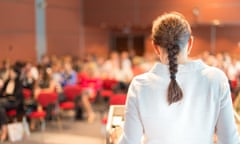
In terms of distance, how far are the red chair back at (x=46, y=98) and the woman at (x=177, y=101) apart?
18.6 ft

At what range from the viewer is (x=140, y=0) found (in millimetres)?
11586

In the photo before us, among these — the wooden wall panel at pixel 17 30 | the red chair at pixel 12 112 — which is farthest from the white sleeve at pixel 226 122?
the wooden wall panel at pixel 17 30

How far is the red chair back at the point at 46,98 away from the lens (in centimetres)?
688

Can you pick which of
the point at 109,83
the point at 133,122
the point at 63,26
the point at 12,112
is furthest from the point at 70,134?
the point at 133,122

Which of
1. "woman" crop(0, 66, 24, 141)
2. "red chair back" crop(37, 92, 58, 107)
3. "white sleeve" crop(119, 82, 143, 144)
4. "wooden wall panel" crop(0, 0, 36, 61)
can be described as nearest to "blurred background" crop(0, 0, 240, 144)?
"wooden wall panel" crop(0, 0, 36, 61)

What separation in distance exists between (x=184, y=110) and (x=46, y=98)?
5775 millimetres

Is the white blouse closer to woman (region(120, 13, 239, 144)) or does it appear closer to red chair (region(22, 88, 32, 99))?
woman (region(120, 13, 239, 144))

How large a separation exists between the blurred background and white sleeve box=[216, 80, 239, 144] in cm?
527

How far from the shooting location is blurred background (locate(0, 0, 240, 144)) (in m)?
7.77

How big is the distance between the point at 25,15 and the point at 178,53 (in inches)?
355

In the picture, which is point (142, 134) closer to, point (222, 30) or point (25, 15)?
point (25, 15)

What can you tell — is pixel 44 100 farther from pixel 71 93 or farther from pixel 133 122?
pixel 133 122

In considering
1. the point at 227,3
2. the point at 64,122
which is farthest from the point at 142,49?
the point at 64,122

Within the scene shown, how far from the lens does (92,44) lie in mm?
12641
